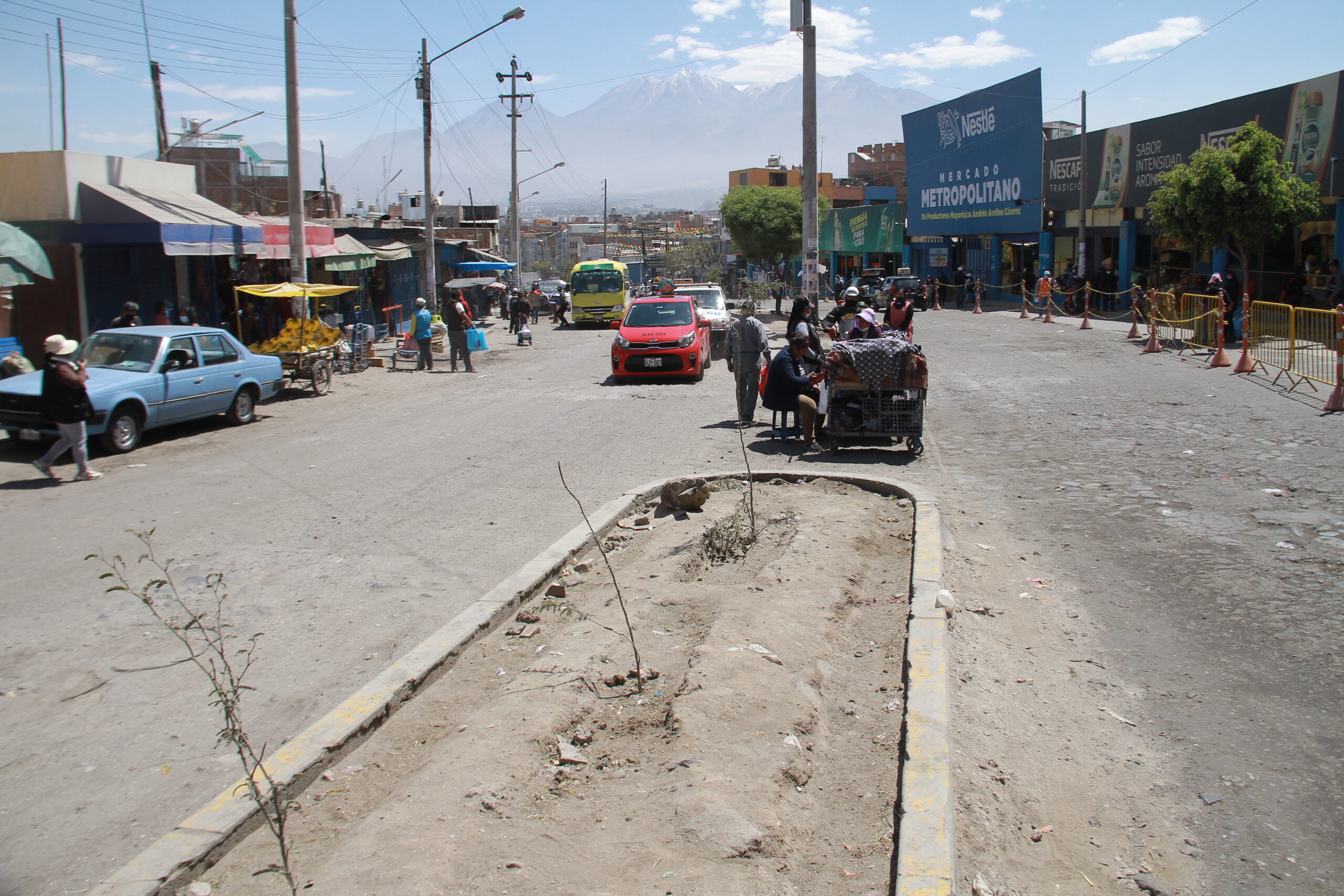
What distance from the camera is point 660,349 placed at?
59.7ft

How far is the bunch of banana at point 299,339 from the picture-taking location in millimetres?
17891

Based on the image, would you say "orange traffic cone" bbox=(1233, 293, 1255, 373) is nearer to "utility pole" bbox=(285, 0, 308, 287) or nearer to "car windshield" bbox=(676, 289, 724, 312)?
"car windshield" bbox=(676, 289, 724, 312)

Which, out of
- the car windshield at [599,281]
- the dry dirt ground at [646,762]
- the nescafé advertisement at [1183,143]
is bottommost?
the dry dirt ground at [646,762]

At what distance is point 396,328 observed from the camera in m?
34.3

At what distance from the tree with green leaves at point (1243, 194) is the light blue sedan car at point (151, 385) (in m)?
19.9

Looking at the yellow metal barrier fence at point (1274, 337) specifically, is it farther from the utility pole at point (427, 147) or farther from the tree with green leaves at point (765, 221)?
the tree with green leaves at point (765, 221)

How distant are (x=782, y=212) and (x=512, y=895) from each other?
1980 inches

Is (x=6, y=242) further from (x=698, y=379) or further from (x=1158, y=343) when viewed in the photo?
(x=1158, y=343)

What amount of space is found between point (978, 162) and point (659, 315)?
3094cm

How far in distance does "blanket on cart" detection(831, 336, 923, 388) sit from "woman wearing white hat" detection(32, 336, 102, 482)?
317 inches

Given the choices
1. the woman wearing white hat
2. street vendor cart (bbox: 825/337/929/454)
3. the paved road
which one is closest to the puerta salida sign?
the paved road

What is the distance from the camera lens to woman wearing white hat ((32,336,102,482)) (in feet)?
33.2

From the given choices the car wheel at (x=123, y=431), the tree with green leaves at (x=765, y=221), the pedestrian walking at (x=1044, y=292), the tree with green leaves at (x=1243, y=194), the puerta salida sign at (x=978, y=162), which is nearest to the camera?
the car wheel at (x=123, y=431)

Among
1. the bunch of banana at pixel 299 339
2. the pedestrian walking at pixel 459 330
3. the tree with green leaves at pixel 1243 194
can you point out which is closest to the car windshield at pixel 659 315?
the pedestrian walking at pixel 459 330
